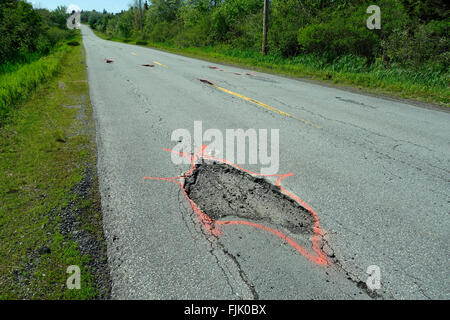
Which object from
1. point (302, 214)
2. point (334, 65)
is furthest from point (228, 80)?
point (302, 214)

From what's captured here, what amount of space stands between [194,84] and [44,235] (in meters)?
8.33

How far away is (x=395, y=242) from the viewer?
8.87ft

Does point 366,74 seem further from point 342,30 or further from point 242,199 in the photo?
point 242,199

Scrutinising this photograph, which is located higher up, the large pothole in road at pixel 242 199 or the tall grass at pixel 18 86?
the tall grass at pixel 18 86

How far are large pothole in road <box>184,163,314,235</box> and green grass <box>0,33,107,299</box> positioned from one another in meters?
1.21

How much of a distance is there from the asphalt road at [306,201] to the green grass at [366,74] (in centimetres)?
275

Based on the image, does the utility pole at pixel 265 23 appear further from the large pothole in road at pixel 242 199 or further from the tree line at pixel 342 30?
the large pothole in road at pixel 242 199

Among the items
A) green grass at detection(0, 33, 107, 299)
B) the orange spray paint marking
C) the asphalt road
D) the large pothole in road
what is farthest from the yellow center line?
green grass at detection(0, 33, 107, 299)

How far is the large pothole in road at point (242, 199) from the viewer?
304 cm

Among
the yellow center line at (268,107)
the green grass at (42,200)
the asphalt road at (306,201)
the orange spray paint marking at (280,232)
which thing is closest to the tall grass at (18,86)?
the green grass at (42,200)

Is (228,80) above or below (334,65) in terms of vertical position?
below

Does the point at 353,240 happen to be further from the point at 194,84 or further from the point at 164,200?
the point at 194,84

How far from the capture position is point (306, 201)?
3344mm

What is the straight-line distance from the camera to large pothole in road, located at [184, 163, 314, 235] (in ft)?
9.99
